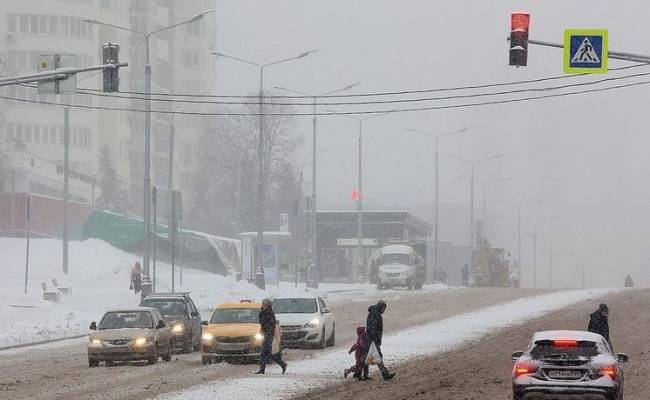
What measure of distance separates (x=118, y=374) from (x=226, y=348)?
3.68m

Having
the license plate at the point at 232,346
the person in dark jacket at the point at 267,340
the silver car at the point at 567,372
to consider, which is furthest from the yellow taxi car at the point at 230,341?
the silver car at the point at 567,372

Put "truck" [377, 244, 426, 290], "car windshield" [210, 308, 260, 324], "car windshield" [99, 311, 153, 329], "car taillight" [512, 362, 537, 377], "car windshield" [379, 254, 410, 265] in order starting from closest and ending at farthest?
1. "car taillight" [512, 362, 537, 377]
2. "car windshield" [99, 311, 153, 329]
3. "car windshield" [210, 308, 260, 324]
4. "truck" [377, 244, 426, 290]
5. "car windshield" [379, 254, 410, 265]

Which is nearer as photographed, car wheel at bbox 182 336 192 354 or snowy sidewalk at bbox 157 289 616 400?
snowy sidewalk at bbox 157 289 616 400

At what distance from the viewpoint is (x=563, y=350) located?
68.4 feet

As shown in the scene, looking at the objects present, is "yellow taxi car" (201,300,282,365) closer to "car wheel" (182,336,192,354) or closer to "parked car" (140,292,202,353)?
"parked car" (140,292,202,353)

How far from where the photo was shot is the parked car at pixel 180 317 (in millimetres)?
37938

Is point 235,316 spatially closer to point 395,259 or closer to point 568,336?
point 568,336

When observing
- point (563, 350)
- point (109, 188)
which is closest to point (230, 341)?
point (563, 350)

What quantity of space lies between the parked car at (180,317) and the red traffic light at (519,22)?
12.4 metres

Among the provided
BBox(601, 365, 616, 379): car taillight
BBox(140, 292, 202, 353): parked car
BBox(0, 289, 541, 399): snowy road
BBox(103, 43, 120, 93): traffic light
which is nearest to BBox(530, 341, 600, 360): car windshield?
BBox(601, 365, 616, 379): car taillight

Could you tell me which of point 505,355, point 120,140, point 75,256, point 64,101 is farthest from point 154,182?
point 505,355

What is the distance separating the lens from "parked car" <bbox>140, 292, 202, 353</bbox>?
37.9 metres

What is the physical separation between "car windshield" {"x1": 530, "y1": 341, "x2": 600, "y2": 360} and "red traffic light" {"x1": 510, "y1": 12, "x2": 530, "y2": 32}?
999 centimetres

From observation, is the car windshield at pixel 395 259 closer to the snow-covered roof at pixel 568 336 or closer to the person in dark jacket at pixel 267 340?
the person in dark jacket at pixel 267 340
